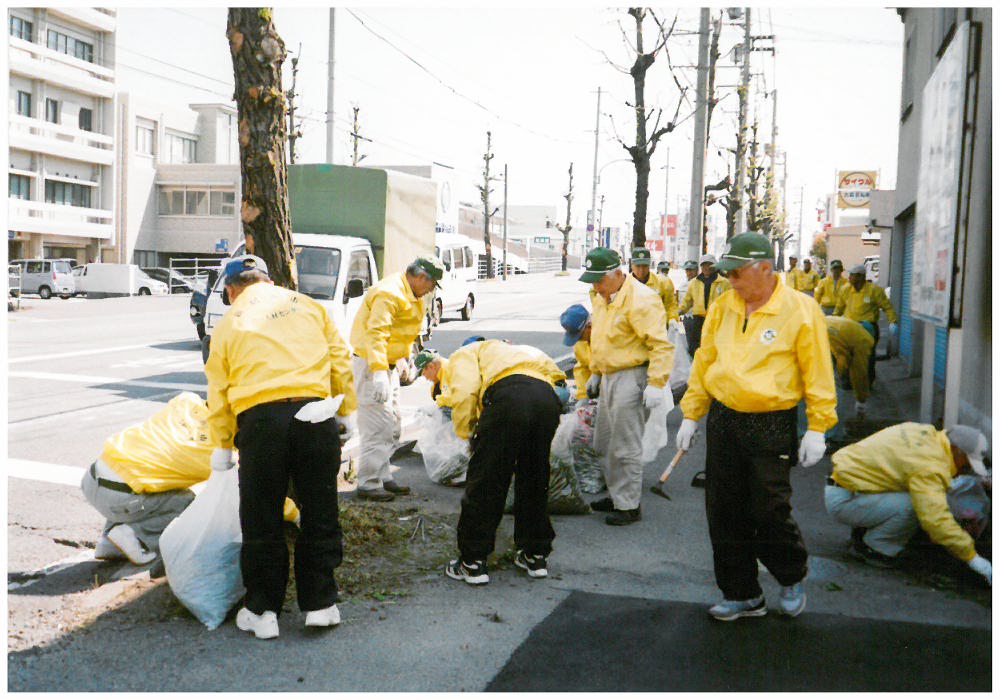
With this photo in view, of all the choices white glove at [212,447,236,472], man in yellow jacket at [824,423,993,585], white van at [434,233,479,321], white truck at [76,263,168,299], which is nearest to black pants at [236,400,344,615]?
white glove at [212,447,236,472]

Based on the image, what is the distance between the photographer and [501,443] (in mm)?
4812

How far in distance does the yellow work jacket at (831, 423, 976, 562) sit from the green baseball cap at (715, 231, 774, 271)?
Answer: 61.0 inches

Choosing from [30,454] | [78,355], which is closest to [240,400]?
[30,454]

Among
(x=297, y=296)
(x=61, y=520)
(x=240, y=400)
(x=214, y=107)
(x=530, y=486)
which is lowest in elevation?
(x=61, y=520)

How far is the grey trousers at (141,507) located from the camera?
5020mm

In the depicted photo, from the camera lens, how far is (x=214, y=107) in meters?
53.2

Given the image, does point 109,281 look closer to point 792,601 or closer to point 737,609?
point 737,609

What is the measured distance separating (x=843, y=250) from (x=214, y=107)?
38.2 m

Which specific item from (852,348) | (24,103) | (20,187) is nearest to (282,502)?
(852,348)

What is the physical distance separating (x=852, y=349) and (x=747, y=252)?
203 inches

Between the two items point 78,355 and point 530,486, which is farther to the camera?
point 78,355

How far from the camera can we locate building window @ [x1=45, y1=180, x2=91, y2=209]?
42219 mm

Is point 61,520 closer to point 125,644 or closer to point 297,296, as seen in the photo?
point 125,644

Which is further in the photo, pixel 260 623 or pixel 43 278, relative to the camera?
pixel 43 278
